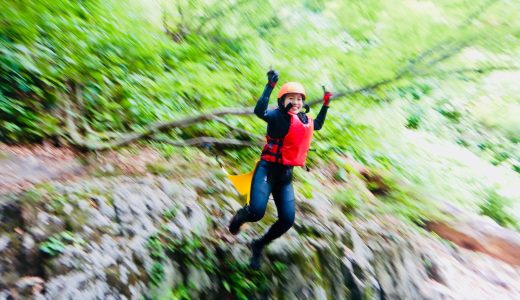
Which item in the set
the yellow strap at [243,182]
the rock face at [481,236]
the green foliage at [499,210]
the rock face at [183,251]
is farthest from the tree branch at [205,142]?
the green foliage at [499,210]

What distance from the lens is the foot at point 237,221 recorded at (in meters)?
4.08

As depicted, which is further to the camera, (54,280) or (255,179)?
(255,179)

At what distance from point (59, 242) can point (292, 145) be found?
2.30 m

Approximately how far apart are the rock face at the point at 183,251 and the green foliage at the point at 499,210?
3.14 meters

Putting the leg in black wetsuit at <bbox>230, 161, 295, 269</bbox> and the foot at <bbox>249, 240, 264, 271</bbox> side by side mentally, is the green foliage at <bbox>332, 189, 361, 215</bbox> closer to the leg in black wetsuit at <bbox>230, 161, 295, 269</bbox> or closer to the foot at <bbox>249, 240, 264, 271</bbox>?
the foot at <bbox>249, 240, 264, 271</bbox>

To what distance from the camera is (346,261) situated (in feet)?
16.4

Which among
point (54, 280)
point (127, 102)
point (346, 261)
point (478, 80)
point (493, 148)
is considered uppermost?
point (478, 80)

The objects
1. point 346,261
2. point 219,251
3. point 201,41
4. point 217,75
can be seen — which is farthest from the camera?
point 201,41

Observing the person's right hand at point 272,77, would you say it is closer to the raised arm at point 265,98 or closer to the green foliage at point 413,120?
the raised arm at point 265,98

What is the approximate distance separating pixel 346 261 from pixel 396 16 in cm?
453

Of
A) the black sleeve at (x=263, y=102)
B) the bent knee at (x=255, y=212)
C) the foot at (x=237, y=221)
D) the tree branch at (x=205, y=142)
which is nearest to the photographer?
the black sleeve at (x=263, y=102)

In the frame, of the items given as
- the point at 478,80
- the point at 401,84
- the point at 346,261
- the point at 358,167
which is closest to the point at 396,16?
the point at 401,84

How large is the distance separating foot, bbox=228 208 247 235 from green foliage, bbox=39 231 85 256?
1.53m

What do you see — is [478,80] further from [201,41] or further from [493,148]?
[201,41]
